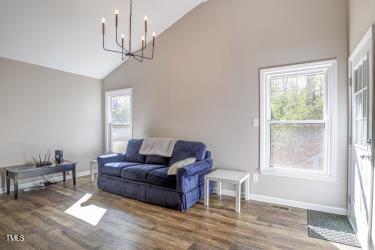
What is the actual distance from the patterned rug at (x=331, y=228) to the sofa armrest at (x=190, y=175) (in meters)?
1.50

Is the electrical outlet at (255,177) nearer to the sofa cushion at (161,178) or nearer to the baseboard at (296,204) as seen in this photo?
the baseboard at (296,204)

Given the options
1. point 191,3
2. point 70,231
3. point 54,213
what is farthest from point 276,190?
point 191,3

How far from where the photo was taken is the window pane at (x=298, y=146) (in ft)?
9.71

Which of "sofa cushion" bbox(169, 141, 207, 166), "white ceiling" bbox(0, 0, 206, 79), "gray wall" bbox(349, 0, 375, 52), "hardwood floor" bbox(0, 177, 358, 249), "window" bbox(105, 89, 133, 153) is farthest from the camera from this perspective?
"window" bbox(105, 89, 133, 153)

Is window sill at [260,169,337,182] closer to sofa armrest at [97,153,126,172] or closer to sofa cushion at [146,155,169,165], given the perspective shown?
sofa cushion at [146,155,169,165]

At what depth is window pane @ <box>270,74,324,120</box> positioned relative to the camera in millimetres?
2954

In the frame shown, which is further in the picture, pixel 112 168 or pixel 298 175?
pixel 112 168

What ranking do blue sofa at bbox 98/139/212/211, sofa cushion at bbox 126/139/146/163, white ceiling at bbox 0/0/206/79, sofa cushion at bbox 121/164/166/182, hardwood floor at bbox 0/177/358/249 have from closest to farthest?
hardwood floor at bbox 0/177/358/249 → blue sofa at bbox 98/139/212/211 → white ceiling at bbox 0/0/206/79 → sofa cushion at bbox 121/164/166/182 → sofa cushion at bbox 126/139/146/163

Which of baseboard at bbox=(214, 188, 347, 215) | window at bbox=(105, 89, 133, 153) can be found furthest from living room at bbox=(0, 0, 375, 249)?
window at bbox=(105, 89, 133, 153)

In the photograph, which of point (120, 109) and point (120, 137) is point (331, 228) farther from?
point (120, 109)

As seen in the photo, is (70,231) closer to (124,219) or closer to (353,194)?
(124,219)

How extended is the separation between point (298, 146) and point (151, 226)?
2314 millimetres

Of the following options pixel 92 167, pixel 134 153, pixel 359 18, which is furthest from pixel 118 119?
pixel 359 18

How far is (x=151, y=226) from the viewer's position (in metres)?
2.49
